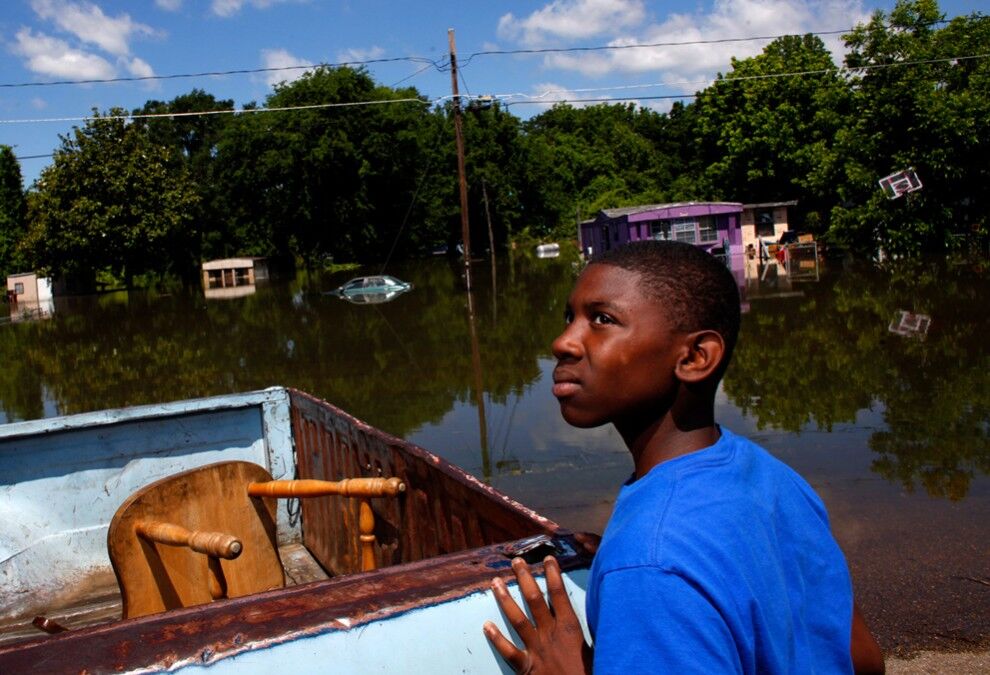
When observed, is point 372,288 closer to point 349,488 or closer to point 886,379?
point 886,379

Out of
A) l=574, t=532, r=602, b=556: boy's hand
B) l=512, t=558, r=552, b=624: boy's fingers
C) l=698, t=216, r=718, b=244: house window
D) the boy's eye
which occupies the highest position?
l=698, t=216, r=718, b=244: house window

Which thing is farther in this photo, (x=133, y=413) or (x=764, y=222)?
(x=764, y=222)

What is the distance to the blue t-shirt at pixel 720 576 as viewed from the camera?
49.5 inches

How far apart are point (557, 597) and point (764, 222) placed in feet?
184

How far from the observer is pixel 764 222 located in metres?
55.0

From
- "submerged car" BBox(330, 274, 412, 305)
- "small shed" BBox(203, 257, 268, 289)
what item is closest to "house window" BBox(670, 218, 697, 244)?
"submerged car" BBox(330, 274, 412, 305)

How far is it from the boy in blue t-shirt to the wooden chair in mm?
1965

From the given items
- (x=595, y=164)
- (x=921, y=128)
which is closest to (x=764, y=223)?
(x=921, y=128)

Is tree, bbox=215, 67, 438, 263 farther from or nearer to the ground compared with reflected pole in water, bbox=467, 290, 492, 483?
farther from the ground

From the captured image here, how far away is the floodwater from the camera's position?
648cm

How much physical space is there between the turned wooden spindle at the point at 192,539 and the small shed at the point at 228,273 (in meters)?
59.2

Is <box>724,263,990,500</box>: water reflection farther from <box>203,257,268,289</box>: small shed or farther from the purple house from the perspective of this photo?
<box>203,257,268,289</box>: small shed

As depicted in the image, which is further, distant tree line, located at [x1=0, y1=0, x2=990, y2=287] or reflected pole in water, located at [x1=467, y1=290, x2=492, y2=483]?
distant tree line, located at [x1=0, y1=0, x2=990, y2=287]

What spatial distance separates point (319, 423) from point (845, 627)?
13.4 ft
